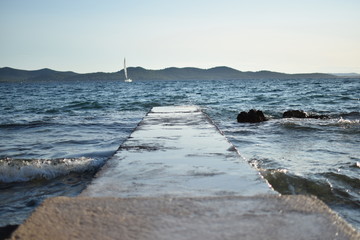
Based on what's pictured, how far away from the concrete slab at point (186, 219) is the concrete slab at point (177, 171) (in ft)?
0.80

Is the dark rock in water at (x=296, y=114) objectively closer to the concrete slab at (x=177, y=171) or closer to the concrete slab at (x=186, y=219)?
the concrete slab at (x=177, y=171)

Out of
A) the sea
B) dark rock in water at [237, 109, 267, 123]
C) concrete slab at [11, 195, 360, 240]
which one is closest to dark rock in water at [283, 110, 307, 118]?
dark rock in water at [237, 109, 267, 123]

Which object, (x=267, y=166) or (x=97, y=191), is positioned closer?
(x=97, y=191)

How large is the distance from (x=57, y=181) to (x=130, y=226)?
2499 millimetres

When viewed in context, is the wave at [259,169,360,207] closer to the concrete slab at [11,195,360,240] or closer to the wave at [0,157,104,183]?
the concrete slab at [11,195,360,240]

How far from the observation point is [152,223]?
1.37m

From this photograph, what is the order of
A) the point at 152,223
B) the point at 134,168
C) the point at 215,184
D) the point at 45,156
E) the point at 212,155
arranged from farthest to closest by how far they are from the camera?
the point at 45,156 → the point at 212,155 → the point at 134,168 → the point at 215,184 → the point at 152,223

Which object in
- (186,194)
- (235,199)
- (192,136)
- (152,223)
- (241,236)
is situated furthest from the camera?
(192,136)

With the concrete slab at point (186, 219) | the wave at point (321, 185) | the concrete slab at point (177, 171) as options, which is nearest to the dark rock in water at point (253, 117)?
the wave at point (321, 185)

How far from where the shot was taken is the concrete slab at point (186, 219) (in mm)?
1273

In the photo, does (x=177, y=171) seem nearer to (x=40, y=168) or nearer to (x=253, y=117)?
(x=40, y=168)

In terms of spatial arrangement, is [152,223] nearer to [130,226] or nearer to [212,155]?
[130,226]

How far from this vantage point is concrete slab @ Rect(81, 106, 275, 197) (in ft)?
6.28

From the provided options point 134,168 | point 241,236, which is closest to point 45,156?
point 134,168
